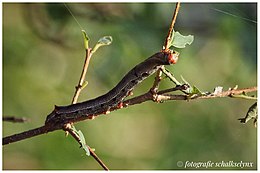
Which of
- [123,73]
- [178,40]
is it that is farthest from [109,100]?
[123,73]

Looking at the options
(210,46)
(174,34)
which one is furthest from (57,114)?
(210,46)

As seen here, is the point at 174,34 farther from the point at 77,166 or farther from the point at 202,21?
the point at 77,166

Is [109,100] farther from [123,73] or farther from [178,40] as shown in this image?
[123,73]

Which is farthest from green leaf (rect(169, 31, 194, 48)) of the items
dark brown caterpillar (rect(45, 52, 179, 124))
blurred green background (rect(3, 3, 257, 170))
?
blurred green background (rect(3, 3, 257, 170))

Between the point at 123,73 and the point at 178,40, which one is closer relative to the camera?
the point at 178,40

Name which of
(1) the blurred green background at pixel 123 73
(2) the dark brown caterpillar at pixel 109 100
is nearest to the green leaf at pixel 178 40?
(2) the dark brown caterpillar at pixel 109 100

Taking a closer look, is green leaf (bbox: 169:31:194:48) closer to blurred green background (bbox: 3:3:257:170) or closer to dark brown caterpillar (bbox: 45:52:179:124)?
dark brown caterpillar (bbox: 45:52:179:124)
